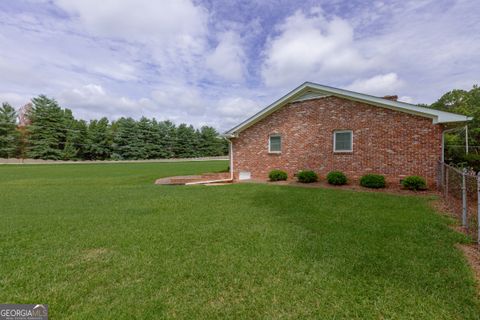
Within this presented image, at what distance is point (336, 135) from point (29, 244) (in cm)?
1142

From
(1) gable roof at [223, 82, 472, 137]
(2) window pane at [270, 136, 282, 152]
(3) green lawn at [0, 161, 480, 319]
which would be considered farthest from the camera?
(2) window pane at [270, 136, 282, 152]

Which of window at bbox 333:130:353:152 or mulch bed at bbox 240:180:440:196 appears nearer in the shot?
mulch bed at bbox 240:180:440:196

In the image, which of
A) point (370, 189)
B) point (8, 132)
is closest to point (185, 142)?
point (8, 132)

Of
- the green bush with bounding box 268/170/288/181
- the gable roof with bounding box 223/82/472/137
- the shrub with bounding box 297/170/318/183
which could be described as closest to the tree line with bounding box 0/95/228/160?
the gable roof with bounding box 223/82/472/137

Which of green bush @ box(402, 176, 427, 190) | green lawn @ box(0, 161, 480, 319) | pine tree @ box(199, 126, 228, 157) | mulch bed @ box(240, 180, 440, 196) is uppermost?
pine tree @ box(199, 126, 228, 157)

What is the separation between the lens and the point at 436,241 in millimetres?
4316

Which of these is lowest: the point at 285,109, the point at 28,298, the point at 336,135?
the point at 28,298

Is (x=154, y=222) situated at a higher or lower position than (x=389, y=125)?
lower

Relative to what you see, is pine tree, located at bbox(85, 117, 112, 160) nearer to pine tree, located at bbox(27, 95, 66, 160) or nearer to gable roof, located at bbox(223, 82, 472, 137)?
pine tree, located at bbox(27, 95, 66, 160)

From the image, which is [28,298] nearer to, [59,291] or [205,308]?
[59,291]

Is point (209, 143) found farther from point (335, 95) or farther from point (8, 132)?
point (335, 95)

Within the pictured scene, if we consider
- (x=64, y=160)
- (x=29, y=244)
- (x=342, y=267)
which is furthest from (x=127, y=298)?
(x=64, y=160)

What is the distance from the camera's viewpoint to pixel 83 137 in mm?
49000

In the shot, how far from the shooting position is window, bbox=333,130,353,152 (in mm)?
11305
